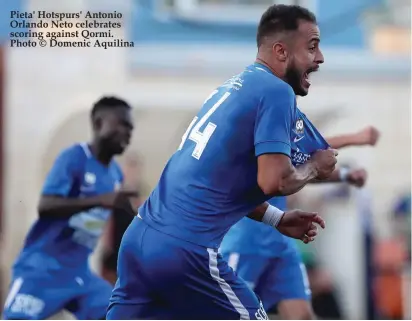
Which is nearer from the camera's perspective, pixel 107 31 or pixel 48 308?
pixel 48 308

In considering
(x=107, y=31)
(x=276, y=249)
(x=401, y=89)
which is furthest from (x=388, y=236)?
(x=276, y=249)

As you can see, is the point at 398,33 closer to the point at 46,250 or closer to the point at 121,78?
the point at 121,78

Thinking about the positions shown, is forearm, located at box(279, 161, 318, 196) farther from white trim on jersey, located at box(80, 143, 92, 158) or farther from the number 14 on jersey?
white trim on jersey, located at box(80, 143, 92, 158)

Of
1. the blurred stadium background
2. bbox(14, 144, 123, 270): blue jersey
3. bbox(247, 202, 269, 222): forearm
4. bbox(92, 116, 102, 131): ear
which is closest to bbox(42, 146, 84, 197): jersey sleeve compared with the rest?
bbox(14, 144, 123, 270): blue jersey

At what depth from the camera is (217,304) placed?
503 cm

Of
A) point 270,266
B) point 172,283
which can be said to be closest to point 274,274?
point 270,266

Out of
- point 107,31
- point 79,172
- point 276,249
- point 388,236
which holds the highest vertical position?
point 107,31

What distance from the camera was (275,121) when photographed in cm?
478

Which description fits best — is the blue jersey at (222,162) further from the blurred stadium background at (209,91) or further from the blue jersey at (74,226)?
the blurred stadium background at (209,91)

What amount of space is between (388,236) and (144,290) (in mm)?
10395

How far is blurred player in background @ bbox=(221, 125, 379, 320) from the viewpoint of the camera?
23.7 ft

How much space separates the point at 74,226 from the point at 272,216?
2089 millimetres

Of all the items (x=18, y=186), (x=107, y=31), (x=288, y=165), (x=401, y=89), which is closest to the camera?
(x=288, y=165)

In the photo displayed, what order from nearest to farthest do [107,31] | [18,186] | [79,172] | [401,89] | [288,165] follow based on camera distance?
[288,165], [79,172], [107,31], [18,186], [401,89]
